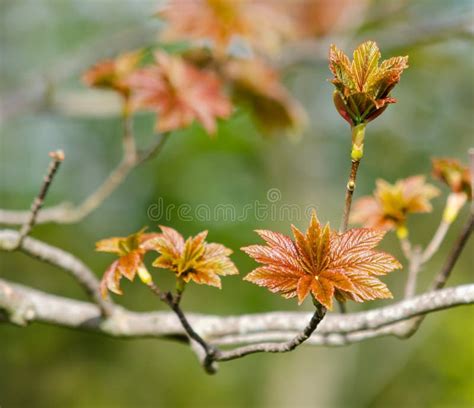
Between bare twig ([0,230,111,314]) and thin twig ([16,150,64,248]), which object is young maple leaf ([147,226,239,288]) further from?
bare twig ([0,230,111,314])

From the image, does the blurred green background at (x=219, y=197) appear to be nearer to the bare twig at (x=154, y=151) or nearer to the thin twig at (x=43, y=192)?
the bare twig at (x=154, y=151)

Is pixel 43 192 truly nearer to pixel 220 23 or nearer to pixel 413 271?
pixel 413 271

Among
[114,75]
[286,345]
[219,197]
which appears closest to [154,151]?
[114,75]

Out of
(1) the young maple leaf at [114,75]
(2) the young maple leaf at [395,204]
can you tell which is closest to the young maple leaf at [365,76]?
(2) the young maple leaf at [395,204]

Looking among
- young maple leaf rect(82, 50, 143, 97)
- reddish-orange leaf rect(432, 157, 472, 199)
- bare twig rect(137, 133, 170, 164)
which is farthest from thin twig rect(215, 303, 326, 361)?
young maple leaf rect(82, 50, 143, 97)

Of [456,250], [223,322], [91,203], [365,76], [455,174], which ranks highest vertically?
[365,76]

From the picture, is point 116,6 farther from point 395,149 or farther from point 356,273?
point 356,273
